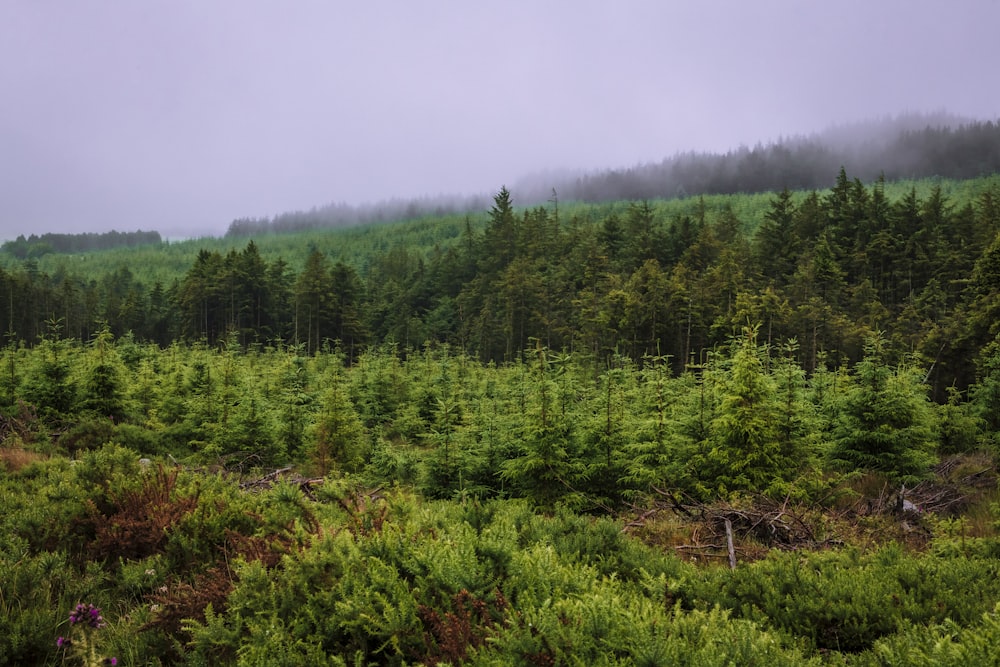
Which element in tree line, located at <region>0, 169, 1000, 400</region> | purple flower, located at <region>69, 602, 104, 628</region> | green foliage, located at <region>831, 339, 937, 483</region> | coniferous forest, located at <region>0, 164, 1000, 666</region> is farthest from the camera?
tree line, located at <region>0, 169, 1000, 400</region>

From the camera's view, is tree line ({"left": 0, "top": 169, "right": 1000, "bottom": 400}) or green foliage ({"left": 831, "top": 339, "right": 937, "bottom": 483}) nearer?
green foliage ({"left": 831, "top": 339, "right": 937, "bottom": 483})

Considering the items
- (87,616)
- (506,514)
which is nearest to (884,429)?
(506,514)

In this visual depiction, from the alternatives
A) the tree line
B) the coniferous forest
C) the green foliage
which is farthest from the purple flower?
the tree line

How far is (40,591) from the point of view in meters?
3.99

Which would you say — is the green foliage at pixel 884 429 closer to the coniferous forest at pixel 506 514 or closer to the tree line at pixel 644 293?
the coniferous forest at pixel 506 514

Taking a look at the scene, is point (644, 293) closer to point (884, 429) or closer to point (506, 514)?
point (884, 429)

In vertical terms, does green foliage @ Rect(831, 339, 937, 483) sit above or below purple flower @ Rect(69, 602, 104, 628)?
below

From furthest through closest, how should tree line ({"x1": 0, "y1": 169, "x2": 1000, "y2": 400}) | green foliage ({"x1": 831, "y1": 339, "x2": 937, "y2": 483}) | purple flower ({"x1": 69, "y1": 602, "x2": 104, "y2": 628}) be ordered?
tree line ({"x1": 0, "y1": 169, "x2": 1000, "y2": 400}) < green foliage ({"x1": 831, "y1": 339, "x2": 937, "y2": 483}) < purple flower ({"x1": 69, "y1": 602, "x2": 104, "y2": 628})

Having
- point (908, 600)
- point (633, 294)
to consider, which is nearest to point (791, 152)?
point (633, 294)

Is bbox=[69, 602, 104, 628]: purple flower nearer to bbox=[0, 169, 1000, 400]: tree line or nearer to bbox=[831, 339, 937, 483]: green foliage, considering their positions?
bbox=[831, 339, 937, 483]: green foliage

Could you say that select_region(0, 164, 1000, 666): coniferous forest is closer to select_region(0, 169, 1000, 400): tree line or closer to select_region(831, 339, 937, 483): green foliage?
select_region(831, 339, 937, 483): green foliage

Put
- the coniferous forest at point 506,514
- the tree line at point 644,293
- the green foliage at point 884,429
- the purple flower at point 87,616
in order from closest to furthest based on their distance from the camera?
the coniferous forest at point 506,514, the purple flower at point 87,616, the green foliage at point 884,429, the tree line at point 644,293

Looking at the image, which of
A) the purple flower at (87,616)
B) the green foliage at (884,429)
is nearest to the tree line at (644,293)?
the green foliage at (884,429)

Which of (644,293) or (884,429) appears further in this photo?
(644,293)
